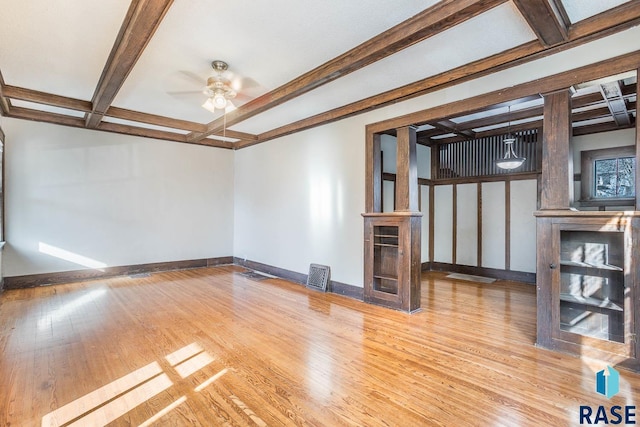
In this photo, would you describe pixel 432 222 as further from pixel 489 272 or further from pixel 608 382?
pixel 608 382

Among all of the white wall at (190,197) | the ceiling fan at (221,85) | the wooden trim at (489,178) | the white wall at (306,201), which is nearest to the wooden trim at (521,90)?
the white wall at (190,197)

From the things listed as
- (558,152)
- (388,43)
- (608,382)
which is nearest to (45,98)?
(388,43)

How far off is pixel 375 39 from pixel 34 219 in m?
6.04

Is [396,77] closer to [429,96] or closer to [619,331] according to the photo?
[429,96]

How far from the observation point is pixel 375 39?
2.90 metres

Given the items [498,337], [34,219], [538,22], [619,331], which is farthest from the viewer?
[34,219]

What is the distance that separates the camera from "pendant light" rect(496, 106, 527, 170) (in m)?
4.86

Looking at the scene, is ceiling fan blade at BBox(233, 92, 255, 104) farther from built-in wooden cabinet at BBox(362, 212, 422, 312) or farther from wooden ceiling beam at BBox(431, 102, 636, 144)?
wooden ceiling beam at BBox(431, 102, 636, 144)

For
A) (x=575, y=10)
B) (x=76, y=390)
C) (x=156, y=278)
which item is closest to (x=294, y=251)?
(x=156, y=278)

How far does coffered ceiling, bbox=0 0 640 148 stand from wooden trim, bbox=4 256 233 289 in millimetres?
2798

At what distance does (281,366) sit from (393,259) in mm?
2358

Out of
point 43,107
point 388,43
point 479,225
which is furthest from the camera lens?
point 479,225

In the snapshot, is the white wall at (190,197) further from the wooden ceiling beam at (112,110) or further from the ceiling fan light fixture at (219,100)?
the ceiling fan light fixture at (219,100)

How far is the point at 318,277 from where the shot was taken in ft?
17.4
